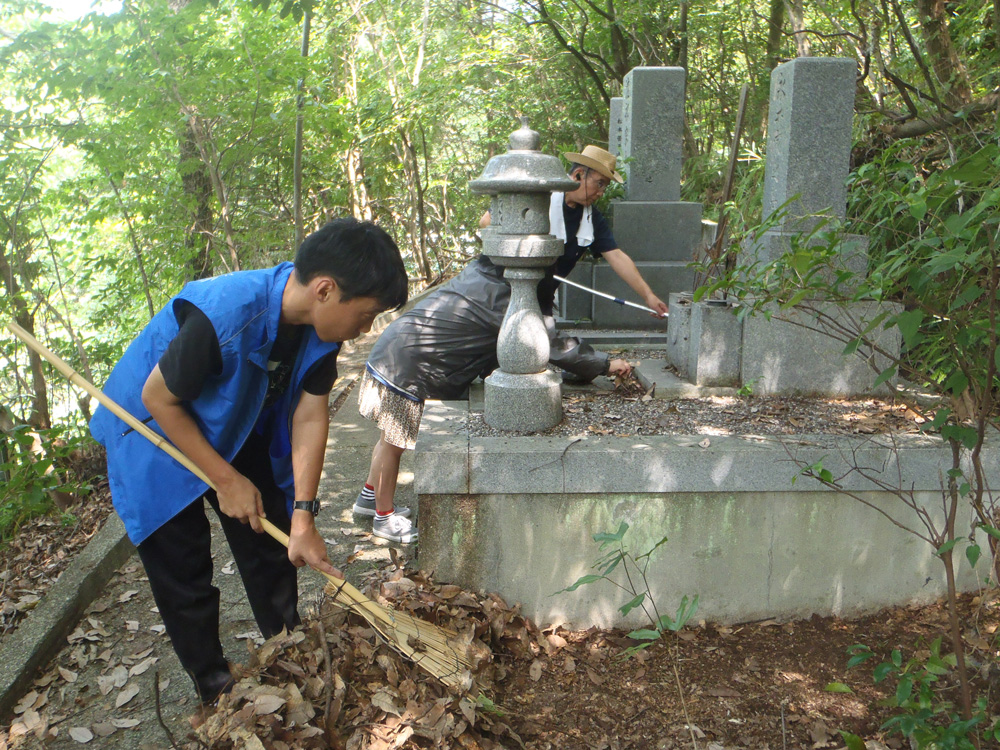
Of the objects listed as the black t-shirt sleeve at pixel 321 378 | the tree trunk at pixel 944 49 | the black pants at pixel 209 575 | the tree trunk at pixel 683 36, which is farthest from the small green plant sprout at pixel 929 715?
the tree trunk at pixel 683 36

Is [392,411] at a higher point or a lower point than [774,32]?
lower

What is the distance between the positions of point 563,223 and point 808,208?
1.26 m

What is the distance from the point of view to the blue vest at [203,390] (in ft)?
7.27

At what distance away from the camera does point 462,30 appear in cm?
1323

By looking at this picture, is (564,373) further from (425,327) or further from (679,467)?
(679,467)

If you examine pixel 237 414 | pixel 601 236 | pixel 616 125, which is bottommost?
pixel 237 414

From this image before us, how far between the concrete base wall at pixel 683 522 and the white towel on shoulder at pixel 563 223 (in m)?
1.52

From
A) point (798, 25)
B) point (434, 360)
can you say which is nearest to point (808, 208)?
point (434, 360)

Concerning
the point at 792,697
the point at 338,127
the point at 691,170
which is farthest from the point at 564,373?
the point at 691,170

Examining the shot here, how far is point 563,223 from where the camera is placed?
4211 millimetres

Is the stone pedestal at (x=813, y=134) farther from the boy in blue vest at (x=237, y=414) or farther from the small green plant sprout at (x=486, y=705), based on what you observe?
the small green plant sprout at (x=486, y=705)

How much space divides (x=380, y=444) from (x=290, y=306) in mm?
1626

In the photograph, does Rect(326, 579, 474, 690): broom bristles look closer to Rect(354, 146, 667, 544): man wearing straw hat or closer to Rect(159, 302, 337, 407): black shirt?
Rect(159, 302, 337, 407): black shirt

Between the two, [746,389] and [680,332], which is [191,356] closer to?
[746,389]
